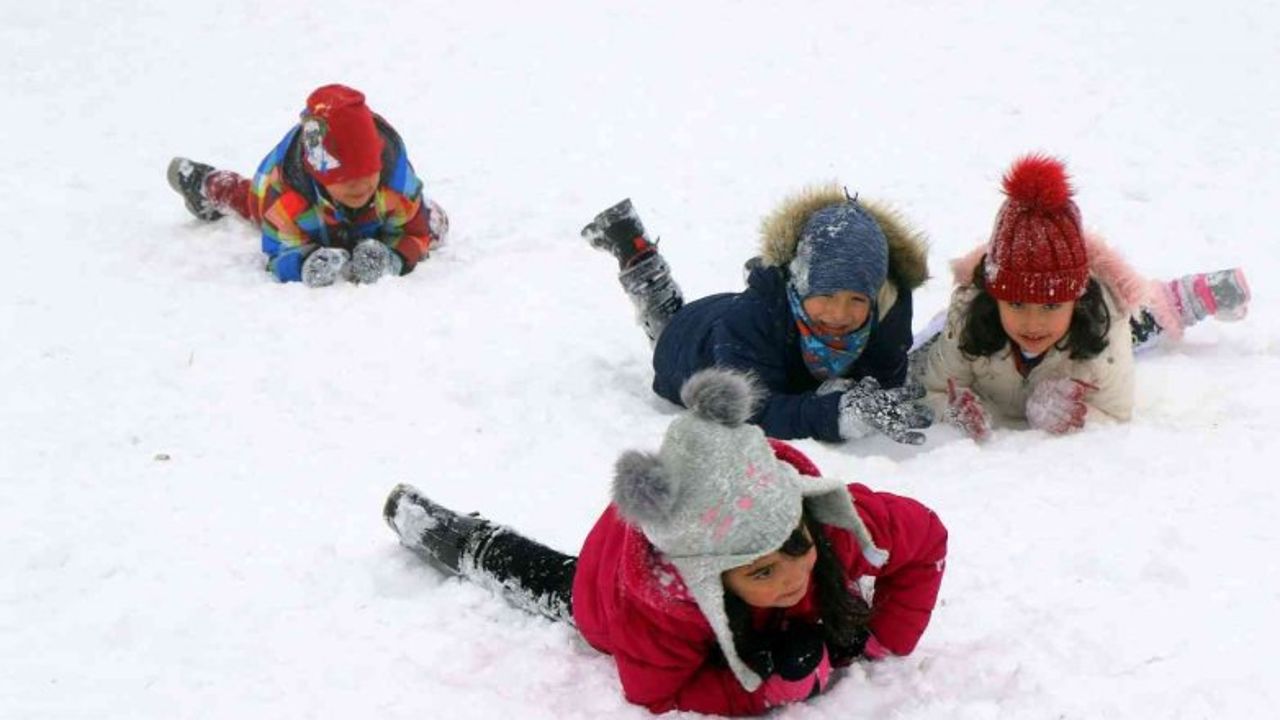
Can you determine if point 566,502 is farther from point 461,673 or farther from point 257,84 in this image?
point 257,84

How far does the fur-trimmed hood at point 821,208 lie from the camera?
437cm

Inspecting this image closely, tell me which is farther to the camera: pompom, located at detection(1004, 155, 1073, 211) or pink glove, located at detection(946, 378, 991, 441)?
pink glove, located at detection(946, 378, 991, 441)

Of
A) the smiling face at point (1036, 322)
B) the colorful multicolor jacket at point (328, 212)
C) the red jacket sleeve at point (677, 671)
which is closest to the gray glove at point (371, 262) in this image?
the colorful multicolor jacket at point (328, 212)

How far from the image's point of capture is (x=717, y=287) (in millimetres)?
5996

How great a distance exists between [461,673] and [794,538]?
3.23ft

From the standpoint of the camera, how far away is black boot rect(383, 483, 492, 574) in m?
3.54

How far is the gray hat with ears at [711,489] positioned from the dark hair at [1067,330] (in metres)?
1.86

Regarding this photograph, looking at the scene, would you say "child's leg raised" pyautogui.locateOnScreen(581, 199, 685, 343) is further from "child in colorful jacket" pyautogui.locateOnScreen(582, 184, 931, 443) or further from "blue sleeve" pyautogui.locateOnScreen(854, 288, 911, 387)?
"blue sleeve" pyautogui.locateOnScreen(854, 288, 911, 387)

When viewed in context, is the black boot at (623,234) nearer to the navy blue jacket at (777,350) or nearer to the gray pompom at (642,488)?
the navy blue jacket at (777,350)

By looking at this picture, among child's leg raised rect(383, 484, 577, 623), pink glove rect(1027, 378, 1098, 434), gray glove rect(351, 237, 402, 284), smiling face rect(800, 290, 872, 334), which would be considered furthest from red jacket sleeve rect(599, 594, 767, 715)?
gray glove rect(351, 237, 402, 284)

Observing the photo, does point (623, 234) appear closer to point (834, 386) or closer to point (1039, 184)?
point (834, 386)

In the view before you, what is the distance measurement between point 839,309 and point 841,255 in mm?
185

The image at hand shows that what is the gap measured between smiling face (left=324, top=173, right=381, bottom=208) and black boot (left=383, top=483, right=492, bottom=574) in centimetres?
250

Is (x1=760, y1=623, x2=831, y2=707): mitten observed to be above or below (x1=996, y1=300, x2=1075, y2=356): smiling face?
below
